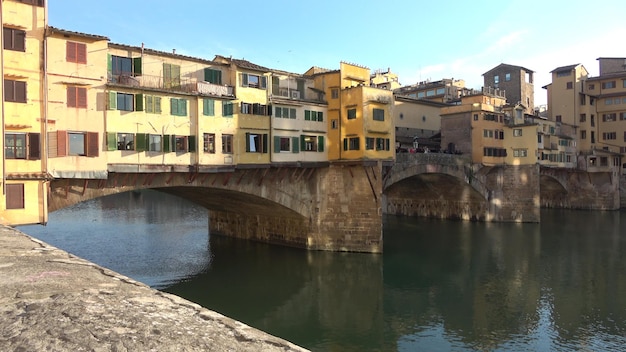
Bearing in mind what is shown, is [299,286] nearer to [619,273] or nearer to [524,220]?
[619,273]

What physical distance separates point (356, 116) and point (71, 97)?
2110 cm

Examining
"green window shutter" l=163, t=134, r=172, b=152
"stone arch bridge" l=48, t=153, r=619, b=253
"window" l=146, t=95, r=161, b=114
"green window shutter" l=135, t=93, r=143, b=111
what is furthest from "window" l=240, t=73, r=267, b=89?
"green window shutter" l=135, t=93, r=143, b=111

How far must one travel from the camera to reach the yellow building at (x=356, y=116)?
Result: 37031 mm

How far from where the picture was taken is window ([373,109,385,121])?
124 ft

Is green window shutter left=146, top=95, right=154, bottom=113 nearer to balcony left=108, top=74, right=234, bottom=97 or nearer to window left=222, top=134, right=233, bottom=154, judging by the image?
balcony left=108, top=74, right=234, bottom=97

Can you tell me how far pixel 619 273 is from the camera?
33375mm

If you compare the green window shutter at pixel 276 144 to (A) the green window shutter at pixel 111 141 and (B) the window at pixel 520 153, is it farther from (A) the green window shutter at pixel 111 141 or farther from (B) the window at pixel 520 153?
(B) the window at pixel 520 153

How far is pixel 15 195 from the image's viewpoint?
22.8 meters

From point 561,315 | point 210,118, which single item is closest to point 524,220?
point 561,315

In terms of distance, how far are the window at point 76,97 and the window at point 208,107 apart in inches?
298

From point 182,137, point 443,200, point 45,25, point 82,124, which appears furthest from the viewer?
point 443,200

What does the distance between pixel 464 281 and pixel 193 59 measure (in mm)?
24431

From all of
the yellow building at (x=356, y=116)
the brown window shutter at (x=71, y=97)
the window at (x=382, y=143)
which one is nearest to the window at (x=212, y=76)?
the brown window shutter at (x=71, y=97)

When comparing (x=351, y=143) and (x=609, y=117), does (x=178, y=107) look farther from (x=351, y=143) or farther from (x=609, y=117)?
(x=609, y=117)
